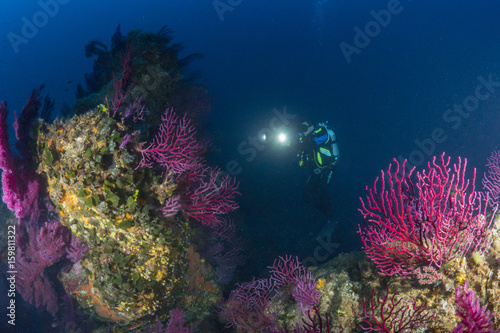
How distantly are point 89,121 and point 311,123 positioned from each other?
506cm

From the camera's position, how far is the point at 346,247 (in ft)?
29.5

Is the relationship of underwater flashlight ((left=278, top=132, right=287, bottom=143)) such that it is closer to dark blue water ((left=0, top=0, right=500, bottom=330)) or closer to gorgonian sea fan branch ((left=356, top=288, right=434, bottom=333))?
dark blue water ((left=0, top=0, right=500, bottom=330))

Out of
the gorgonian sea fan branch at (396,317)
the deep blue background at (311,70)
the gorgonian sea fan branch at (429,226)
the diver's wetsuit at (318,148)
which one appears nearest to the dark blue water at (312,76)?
the deep blue background at (311,70)

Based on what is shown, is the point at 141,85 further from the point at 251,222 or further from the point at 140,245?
the point at 251,222

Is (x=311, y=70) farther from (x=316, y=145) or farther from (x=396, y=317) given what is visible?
(x=396, y=317)

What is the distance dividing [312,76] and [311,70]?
2011 millimetres

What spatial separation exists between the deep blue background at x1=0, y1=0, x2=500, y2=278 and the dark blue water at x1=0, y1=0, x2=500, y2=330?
0.59 ft

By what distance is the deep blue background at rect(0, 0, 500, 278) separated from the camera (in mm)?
19578

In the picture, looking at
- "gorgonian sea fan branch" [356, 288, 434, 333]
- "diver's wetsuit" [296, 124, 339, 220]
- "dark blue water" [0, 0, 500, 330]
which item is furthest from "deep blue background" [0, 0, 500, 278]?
"gorgonian sea fan branch" [356, 288, 434, 333]

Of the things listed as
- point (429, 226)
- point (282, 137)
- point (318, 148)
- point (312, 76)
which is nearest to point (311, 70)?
point (312, 76)

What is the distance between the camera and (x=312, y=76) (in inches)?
1608

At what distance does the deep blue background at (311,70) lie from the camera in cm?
1958

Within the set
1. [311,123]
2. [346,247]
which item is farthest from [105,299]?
[346,247]

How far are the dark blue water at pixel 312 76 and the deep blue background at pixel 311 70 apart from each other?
178mm
